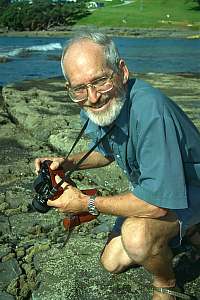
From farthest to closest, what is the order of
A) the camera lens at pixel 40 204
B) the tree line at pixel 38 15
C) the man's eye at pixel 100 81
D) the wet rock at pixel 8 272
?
the tree line at pixel 38 15 < the wet rock at pixel 8 272 < the camera lens at pixel 40 204 < the man's eye at pixel 100 81

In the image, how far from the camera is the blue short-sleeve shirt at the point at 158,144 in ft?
8.59

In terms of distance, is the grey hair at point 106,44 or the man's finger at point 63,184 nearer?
the grey hair at point 106,44

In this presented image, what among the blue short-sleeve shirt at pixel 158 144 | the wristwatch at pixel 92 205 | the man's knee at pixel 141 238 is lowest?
the man's knee at pixel 141 238

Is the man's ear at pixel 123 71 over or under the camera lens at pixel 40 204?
over

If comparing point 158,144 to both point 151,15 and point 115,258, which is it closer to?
point 115,258

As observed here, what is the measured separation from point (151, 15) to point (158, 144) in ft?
242

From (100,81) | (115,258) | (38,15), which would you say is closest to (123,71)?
(100,81)

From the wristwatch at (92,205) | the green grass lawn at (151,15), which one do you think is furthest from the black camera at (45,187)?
the green grass lawn at (151,15)

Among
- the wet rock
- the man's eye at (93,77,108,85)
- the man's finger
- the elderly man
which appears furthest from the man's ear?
the wet rock

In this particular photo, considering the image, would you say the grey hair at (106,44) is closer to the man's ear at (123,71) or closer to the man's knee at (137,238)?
the man's ear at (123,71)

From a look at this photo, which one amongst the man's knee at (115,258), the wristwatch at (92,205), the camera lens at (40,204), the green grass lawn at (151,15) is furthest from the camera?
the green grass lawn at (151,15)

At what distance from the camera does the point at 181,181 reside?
2.66m

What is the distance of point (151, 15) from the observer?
73750 mm

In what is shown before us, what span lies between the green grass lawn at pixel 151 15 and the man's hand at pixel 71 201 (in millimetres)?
60670
